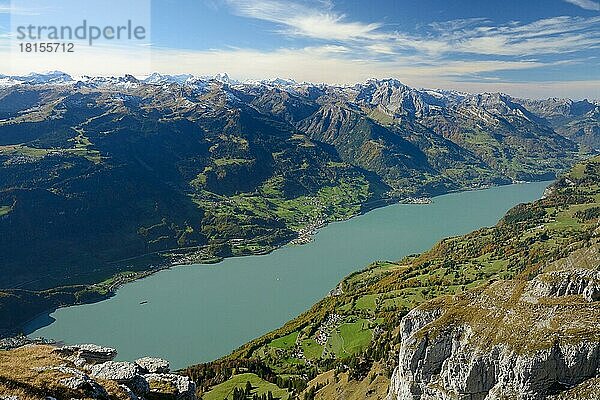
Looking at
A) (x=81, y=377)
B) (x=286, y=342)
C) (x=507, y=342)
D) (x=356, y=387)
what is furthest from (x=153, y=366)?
(x=286, y=342)

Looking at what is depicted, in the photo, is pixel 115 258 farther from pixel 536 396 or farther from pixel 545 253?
pixel 536 396

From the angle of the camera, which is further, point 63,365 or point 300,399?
point 300,399

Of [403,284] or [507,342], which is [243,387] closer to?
[507,342]

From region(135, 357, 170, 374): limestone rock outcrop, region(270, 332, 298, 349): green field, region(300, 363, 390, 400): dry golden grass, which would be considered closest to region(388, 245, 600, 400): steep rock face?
region(300, 363, 390, 400): dry golden grass

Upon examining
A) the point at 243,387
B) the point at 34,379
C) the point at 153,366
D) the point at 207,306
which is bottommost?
the point at 207,306

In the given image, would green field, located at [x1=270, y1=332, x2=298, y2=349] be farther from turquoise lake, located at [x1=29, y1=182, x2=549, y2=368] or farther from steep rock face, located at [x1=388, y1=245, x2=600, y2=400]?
steep rock face, located at [x1=388, y1=245, x2=600, y2=400]

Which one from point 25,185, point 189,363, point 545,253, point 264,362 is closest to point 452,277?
point 545,253
